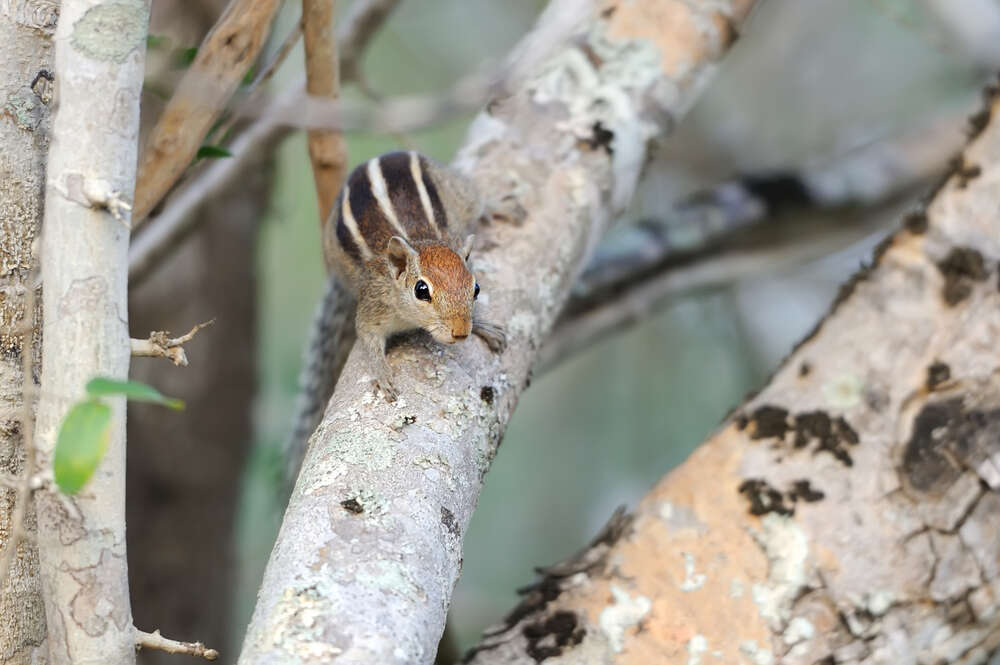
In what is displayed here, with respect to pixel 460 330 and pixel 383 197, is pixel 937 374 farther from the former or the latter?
pixel 383 197

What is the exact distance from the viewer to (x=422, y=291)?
2133 mm

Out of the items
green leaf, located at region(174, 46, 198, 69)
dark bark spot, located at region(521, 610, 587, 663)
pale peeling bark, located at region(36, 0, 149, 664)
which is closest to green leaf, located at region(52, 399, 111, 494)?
pale peeling bark, located at region(36, 0, 149, 664)

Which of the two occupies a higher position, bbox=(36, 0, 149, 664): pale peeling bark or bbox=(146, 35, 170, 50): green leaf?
bbox=(146, 35, 170, 50): green leaf

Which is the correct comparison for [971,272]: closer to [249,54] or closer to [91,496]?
[249,54]

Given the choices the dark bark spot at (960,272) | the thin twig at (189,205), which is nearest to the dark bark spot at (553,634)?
the dark bark spot at (960,272)

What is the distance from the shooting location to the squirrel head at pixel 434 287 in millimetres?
1938

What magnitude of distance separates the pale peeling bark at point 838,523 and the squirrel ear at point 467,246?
595mm

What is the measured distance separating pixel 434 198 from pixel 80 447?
1457 millimetres

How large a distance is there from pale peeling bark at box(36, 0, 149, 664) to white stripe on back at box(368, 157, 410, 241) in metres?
1.06

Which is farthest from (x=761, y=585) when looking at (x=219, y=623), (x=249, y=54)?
(x=219, y=623)

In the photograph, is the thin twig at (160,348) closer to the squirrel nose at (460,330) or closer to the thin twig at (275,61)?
the squirrel nose at (460,330)

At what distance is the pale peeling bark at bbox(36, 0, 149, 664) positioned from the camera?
1.29 m

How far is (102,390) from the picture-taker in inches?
41.1

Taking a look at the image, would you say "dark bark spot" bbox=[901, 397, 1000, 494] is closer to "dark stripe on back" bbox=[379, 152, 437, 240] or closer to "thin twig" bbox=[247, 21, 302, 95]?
"dark stripe on back" bbox=[379, 152, 437, 240]
